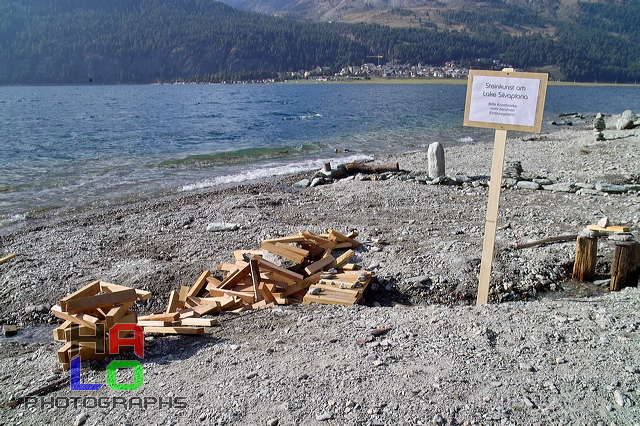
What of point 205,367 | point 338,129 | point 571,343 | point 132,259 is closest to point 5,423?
point 205,367

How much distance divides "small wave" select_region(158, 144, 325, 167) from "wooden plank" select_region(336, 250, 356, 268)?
17.1 m

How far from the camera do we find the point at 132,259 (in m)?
9.76

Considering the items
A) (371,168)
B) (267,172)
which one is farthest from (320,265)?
(267,172)

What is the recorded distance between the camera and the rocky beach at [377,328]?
4.50m

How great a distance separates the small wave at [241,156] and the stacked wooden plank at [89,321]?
745 inches

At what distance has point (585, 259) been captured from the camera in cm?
773

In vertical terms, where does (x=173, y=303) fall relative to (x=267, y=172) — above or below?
below

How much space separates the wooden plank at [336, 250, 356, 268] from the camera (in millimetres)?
8438

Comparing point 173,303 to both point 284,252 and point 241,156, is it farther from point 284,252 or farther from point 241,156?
point 241,156

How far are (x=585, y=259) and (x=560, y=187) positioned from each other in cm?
620

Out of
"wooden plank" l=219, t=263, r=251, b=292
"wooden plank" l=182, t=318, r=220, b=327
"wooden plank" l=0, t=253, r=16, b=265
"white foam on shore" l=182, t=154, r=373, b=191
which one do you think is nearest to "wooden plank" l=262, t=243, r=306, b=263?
"wooden plank" l=219, t=263, r=251, b=292

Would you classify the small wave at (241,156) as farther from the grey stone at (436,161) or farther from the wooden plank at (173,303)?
the wooden plank at (173,303)

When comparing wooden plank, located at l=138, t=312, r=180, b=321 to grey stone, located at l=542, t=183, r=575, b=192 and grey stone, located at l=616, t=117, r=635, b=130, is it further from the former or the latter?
grey stone, located at l=616, t=117, r=635, b=130

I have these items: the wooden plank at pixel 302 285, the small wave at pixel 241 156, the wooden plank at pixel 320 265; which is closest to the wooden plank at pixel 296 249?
the wooden plank at pixel 320 265
